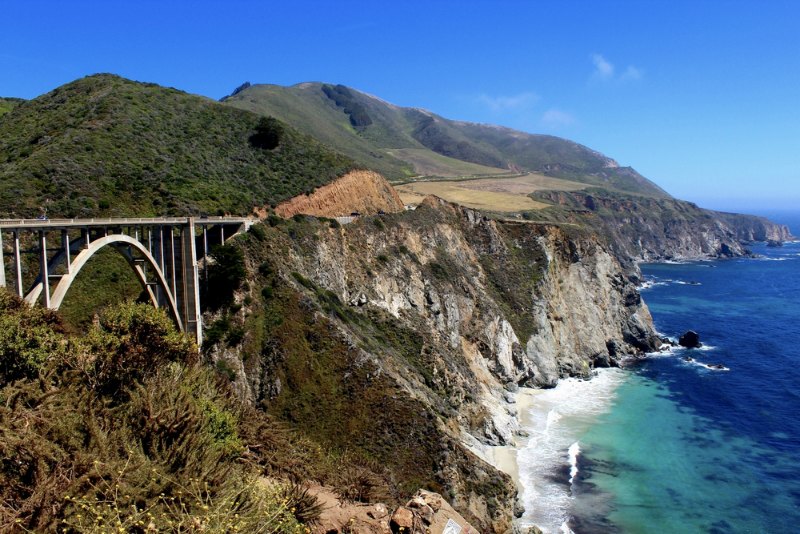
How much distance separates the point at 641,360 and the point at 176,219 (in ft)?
219

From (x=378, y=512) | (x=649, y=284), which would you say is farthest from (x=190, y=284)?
(x=649, y=284)

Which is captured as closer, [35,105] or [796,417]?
[796,417]

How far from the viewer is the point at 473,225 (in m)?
81.4

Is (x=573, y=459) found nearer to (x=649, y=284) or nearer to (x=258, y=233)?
(x=258, y=233)

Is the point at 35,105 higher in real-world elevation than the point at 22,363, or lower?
higher

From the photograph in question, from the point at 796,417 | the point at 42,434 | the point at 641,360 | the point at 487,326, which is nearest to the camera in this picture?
the point at 42,434

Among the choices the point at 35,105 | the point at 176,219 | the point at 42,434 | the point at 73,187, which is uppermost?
the point at 35,105

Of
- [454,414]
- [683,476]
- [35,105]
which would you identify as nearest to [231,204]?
[454,414]

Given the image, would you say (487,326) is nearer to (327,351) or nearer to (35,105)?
(327,351)

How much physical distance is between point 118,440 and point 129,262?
18701 millimetres

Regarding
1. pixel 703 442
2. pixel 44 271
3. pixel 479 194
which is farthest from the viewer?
pixel 479 194

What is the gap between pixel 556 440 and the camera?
49.8 metres

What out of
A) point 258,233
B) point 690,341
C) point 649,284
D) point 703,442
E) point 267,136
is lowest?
point 703,442

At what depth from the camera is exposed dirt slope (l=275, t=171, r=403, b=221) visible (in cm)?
5772
